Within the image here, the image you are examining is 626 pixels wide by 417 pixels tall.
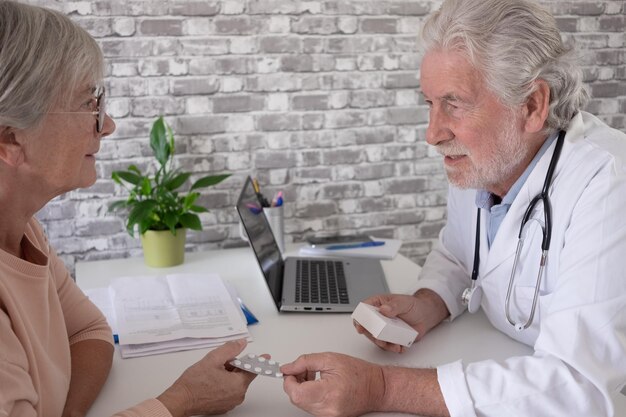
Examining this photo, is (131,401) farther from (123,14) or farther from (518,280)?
(123,14)

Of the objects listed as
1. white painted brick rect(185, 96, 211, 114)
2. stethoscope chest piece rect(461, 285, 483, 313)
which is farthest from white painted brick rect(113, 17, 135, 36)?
stethoscope chest piece rect(461, 285, 483, 313)

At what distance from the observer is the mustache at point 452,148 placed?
1.46 m

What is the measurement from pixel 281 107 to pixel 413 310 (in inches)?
40.2

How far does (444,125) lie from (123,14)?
3.86 ft

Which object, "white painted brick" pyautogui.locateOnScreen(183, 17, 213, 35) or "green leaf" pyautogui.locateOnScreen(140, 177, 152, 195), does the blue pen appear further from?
"white painted brick" pyautogui.locateOnScreen(183, 17, 213, 35)

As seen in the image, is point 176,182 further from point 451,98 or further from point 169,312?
point 451,98

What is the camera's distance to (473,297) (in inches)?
60.9

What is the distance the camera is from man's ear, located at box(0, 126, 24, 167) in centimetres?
111

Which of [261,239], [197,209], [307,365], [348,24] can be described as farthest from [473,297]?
[348,24]

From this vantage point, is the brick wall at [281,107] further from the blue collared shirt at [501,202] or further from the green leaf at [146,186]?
the blue collared shirt at [501,202]

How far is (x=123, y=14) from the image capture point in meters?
2.12

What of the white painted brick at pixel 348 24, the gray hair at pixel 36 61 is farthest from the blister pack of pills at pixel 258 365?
the white painted brick at pixel 348 24

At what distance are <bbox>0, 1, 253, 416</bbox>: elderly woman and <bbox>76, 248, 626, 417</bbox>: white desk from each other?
1.9 inches

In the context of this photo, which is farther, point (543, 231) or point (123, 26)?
point (123, 26)
